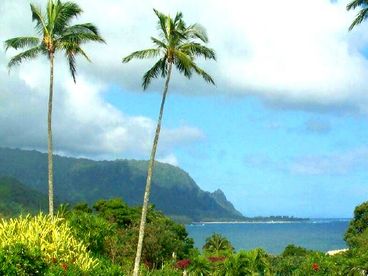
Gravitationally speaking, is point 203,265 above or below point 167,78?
below

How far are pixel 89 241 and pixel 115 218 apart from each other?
3945 cm

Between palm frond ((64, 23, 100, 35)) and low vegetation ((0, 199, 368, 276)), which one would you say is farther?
palm frond ((64, 23, 100, 35))

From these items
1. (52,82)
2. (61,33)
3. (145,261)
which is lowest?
(145,261)

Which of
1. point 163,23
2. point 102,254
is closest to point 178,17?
point 163,23

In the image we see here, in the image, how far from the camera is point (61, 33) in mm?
32750

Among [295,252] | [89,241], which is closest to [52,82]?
[89,241]

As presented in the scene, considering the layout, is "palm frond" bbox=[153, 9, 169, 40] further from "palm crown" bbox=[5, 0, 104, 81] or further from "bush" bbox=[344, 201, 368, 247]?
"bush" bbox=[344, 201, 368, 247]

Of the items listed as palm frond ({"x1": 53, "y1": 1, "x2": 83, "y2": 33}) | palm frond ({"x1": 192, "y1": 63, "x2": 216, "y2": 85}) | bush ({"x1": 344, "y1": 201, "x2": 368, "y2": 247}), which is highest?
palm frond ({"x1": 53, "y1": 1, "x2": 83, "y2": 33})

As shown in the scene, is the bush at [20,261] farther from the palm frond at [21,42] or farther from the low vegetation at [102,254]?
the palm frond at [21,42]

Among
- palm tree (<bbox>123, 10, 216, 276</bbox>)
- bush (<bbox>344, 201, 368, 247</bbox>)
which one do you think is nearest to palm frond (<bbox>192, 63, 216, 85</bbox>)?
palm tree (<bbox>123, 10, 216, 276</bbox>)

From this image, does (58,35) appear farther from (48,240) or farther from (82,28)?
(48,240)

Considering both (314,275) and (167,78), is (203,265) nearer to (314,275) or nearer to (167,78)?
(314,275)

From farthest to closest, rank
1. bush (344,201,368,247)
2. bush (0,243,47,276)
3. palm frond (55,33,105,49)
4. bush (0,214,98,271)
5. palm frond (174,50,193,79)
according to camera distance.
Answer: bush (344,201,368,247)
palm frond (55,33,105,49)
palm frond (174,50,193,79)
bush (0,214,98,271)
bush (0,243,47,276)

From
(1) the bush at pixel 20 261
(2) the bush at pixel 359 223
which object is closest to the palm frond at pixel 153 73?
(1) the bush at pixel 20 261
